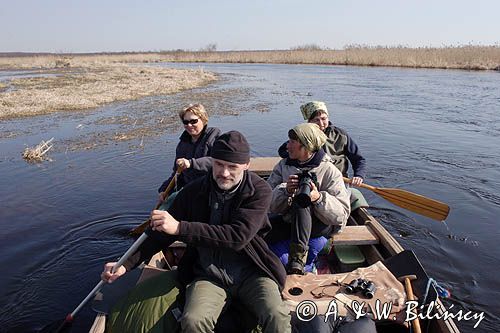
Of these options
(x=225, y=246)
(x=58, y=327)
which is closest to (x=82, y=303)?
(x=58, y=327)

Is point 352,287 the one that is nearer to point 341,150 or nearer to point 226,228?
point 226,228

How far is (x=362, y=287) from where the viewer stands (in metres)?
2.90

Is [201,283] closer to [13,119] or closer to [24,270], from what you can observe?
[24,270]

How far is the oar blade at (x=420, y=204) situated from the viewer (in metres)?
4.42

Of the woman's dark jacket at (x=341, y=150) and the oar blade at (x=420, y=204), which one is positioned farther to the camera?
the woman's dark jacket at (x=341, y=150)

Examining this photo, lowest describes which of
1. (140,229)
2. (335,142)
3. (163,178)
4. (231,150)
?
(163,178)

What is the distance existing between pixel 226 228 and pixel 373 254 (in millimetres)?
2109

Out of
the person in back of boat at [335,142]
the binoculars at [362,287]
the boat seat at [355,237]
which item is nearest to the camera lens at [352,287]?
the binoculars at [362,287]

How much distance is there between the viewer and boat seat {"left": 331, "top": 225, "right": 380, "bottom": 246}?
3822 millimetres

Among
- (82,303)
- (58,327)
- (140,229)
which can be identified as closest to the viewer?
(82,303)

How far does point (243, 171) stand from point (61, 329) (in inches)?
91.3

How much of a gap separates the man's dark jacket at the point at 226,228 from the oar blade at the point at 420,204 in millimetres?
2607

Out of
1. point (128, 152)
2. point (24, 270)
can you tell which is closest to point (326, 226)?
point (24, 270)

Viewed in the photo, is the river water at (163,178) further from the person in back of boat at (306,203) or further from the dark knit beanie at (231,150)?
the dark knit beanie at (231,150)
